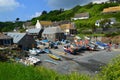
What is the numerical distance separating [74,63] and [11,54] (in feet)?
44.5

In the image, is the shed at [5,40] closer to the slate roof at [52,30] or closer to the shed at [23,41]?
the shed at [23,41]

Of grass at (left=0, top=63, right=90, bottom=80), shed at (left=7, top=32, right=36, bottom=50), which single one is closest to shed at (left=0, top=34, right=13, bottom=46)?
shed at (left=7, top=32, right=36, bottom=50)

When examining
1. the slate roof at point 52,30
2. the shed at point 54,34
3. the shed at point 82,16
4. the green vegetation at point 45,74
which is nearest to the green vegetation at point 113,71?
the green vegetation at point 45,74

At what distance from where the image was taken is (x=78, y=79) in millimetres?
20578

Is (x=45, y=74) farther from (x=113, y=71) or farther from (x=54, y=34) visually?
(x=54, y=34)

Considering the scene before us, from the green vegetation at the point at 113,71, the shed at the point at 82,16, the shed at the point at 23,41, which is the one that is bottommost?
the shed at the point at 23,41

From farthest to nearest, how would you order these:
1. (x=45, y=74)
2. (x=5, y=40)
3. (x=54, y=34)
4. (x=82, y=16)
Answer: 1. (x=82, y=16)
2. (x=54, y=34)
3. (x=5, y=40)
4. (x=45, y=74)

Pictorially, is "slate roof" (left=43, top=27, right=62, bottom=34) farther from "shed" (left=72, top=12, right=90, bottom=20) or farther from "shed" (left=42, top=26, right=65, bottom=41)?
"shed" (left=72, top=12, right=90, bottom=20)

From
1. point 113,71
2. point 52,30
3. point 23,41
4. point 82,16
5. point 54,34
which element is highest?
point 82,16

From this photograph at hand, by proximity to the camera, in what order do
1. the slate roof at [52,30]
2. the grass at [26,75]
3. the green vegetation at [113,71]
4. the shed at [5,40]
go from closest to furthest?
1. the green vegetation at [113,71]
2. the grass at [26,75]
3. the shed at [5,40]
4. the slate roof at [52,30]

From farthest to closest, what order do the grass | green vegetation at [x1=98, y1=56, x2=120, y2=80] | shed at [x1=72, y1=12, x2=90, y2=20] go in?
shed at [x1=72, y1=12, x2=90, y2=20] < the grass < green vegetation at [x1=98, y1=56, x2=120, y2=80]

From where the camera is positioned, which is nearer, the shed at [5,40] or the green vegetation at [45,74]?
the green vegetation at [45,74]

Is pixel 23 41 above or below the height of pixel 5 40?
below

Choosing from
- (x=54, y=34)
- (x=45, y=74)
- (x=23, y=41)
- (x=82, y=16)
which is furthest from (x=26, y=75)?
(x=82, y=16)
